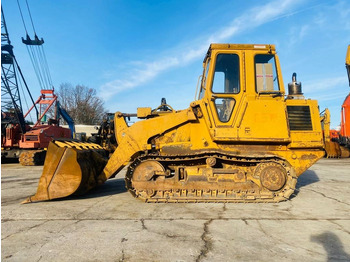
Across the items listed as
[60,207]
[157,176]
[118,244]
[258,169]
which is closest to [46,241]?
[118,244]

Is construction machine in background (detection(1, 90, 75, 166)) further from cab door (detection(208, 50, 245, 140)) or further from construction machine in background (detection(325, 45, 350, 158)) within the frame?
construction machine in background (detection(325, 45, 350, 158))

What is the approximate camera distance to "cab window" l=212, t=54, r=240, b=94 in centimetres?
528

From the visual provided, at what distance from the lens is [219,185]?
16.0 ft

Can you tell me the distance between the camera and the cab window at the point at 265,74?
5199mm

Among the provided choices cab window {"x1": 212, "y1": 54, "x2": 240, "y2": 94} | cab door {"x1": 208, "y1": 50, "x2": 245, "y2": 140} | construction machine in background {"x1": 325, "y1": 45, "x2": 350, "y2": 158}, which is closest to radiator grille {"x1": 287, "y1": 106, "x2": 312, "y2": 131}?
cab door {"x1": 208, "y1": 50, "x2": 245, "y2": 140}

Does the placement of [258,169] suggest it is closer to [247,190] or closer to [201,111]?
[247,190]

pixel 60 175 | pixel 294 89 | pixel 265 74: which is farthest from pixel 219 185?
pixel 60 175

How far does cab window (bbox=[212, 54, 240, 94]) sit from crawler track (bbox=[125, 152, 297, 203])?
1.48 m

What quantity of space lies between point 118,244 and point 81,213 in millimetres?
1591

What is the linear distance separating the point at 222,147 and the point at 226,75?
1690 millimetres

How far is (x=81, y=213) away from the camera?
13.9 feet

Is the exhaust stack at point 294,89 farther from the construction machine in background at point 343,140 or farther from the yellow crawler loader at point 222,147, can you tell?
the construction machine in background at point 343,140

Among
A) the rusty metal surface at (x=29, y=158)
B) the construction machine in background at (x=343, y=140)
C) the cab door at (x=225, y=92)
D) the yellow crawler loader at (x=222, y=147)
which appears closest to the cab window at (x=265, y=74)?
the yellow crawler loader at (x=222, y=147)

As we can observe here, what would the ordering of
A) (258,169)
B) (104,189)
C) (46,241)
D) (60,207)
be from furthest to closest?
(104,189), (258,169), (60,207), (46,241)
